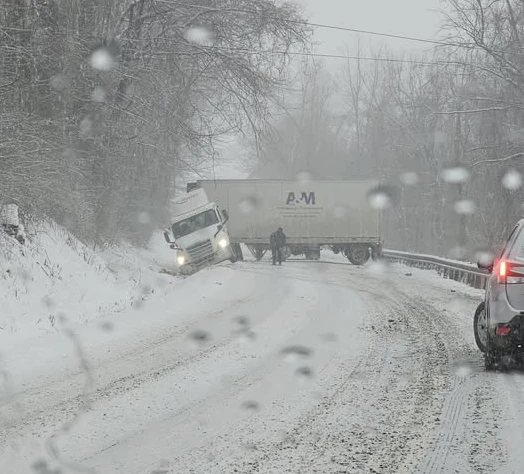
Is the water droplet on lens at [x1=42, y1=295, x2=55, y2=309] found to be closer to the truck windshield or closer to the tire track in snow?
the tire track in snow

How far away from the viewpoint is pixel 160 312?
45.2 feet

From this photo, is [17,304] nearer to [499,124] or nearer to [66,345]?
[66,345]

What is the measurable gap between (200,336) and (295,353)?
192 cm

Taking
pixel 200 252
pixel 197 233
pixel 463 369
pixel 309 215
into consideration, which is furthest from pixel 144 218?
pixel 463 369

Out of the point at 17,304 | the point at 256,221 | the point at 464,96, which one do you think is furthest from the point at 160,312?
the point at 256,221

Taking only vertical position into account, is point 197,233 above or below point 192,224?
below

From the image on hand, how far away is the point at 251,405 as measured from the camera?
6844 millimetres

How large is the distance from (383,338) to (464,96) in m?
20.5

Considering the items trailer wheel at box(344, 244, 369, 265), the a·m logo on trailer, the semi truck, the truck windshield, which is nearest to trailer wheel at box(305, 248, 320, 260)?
the semi truck

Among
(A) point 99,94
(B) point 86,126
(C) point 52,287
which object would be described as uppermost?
(A) point 99,94

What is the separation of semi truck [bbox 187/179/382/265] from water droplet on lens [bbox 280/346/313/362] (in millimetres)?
27749

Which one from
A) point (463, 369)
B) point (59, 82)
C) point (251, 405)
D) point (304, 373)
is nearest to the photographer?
point (251, 405)

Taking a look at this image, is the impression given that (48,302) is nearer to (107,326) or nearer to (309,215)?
(107,326)

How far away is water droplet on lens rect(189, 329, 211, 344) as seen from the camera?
10.8m
